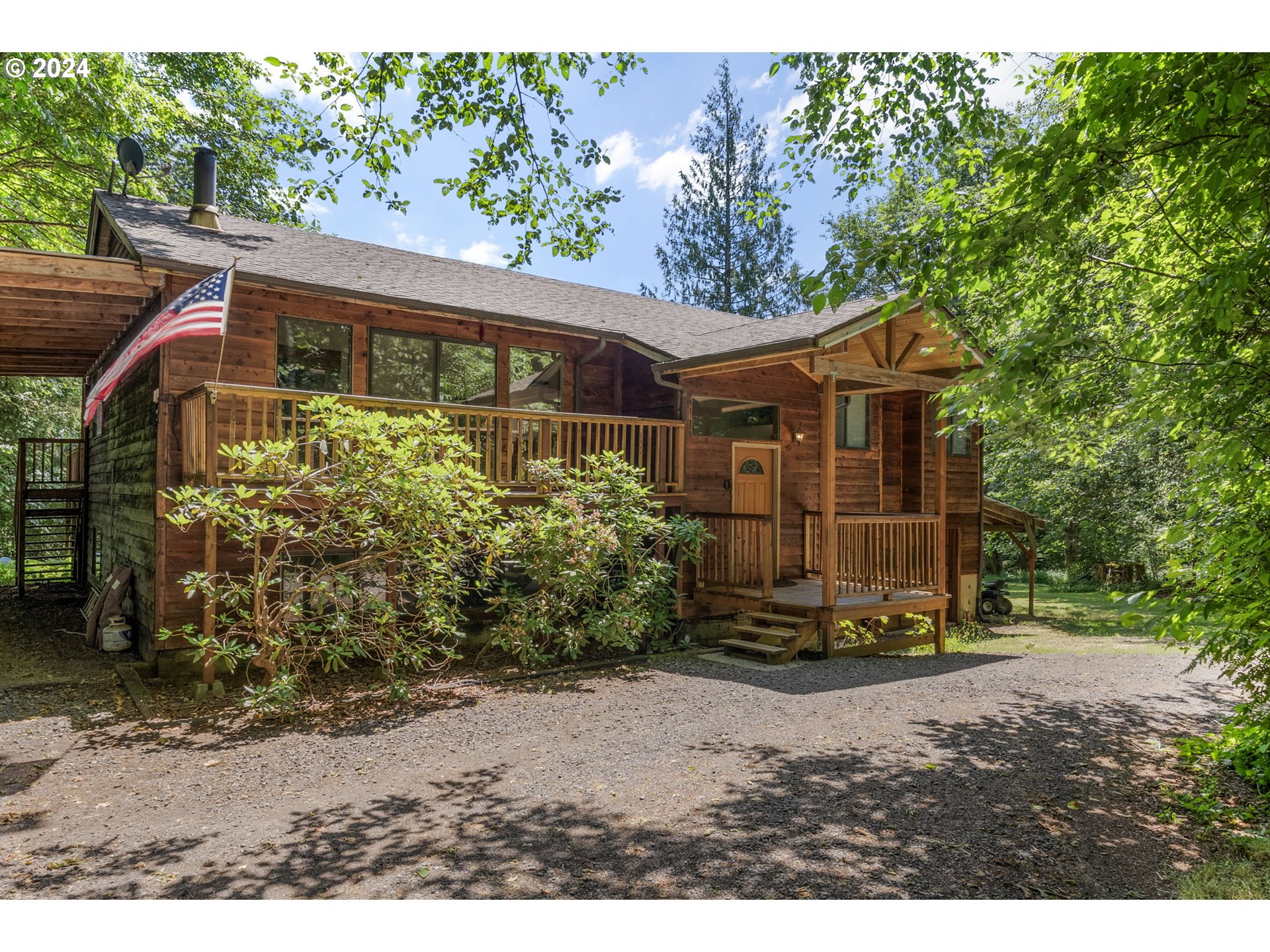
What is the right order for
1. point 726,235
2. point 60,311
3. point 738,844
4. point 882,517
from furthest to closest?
point 726,235 → point 882,517 → point 60,311 → point 738,844

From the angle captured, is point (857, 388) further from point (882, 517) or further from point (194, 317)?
point (194, 317)

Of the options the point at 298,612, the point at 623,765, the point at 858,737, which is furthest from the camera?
the point at 298,612

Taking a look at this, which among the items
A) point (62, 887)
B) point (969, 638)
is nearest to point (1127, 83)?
point (62, 887)

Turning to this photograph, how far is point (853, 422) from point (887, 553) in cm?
352

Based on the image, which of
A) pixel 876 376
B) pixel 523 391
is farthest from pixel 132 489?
pixel 876 376

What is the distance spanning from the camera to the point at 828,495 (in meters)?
8.45

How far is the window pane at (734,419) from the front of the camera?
420 inches

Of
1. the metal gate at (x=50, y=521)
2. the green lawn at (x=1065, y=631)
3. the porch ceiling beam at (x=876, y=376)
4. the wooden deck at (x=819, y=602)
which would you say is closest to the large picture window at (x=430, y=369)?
the wooden deck at (x=819, y=602)

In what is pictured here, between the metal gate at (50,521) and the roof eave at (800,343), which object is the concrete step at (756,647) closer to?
the roof eave at (800,343)

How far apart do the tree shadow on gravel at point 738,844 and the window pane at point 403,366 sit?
228 inches

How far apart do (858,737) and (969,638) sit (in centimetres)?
804

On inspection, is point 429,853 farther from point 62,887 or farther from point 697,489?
point 697,489

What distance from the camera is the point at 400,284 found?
9.36m

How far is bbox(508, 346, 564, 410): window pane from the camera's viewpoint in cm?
1023
